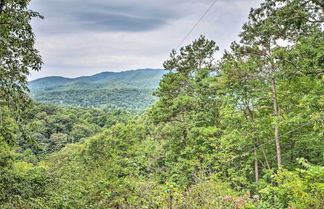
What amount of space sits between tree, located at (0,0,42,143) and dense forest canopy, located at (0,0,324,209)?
3cm

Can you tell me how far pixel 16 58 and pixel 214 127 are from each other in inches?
369

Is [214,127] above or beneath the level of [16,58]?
beneath

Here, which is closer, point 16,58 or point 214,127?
point 16,58

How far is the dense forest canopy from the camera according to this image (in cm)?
585

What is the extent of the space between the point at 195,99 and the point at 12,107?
952 cm

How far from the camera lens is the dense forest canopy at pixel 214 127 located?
5.85 metres

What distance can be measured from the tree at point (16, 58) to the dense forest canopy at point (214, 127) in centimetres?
3

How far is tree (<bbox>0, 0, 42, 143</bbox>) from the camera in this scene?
6.06m

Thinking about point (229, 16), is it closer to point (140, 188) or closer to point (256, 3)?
point (256, 3)

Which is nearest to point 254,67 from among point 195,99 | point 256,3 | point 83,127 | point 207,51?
point 256,3

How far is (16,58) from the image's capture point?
6.64m

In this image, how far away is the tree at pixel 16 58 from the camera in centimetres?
606

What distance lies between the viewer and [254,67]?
10.2 metres

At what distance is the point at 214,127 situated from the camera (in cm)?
1259
